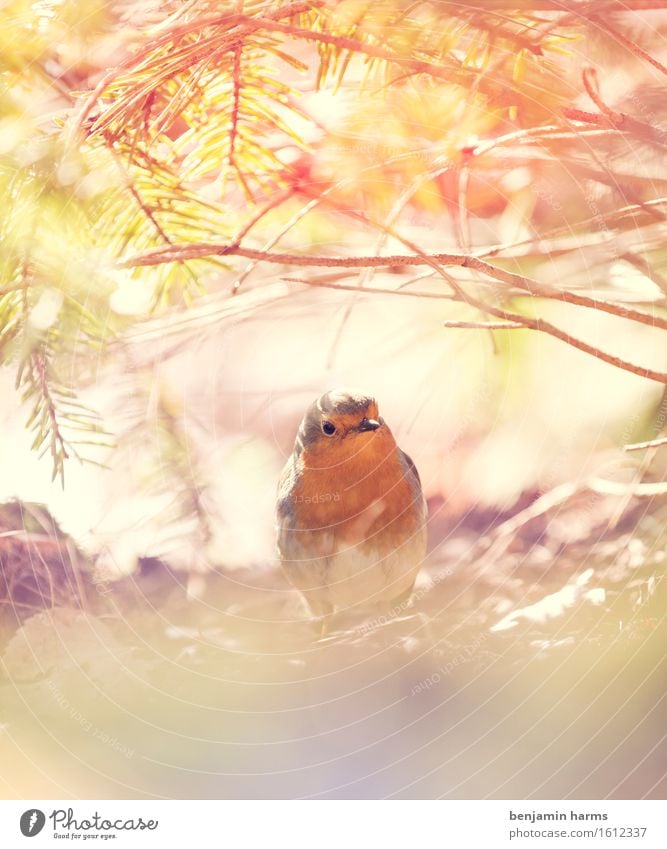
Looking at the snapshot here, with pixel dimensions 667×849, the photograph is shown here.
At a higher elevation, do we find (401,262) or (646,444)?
(401,262)

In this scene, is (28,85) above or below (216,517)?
above

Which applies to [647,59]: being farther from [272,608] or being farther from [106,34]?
[272,608]

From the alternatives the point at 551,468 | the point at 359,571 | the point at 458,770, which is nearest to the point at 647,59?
the point at 551,468

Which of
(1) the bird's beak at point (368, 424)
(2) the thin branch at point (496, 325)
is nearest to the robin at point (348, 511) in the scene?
(1) the bird's beak at point (368, 424)

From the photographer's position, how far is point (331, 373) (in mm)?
593

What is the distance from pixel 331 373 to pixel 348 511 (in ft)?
0.35

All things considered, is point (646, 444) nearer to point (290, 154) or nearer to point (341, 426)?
point (341, 426)

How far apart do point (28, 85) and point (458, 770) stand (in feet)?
2.10

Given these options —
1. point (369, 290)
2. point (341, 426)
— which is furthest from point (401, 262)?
point (341, 426)

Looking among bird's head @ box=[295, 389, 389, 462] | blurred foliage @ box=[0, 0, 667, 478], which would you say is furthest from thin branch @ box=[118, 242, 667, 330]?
bird's head @ box=[295, 389, 389, 462]

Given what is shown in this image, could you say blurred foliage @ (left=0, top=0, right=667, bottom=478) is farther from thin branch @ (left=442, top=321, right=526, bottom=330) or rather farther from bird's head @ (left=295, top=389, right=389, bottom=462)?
bird's head @ (left=295, top=389, right=389, bottom=462)

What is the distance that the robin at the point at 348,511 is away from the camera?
554 millimetres

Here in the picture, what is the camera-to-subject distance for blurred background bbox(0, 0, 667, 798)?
572mm

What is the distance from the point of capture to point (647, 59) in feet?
1.86
